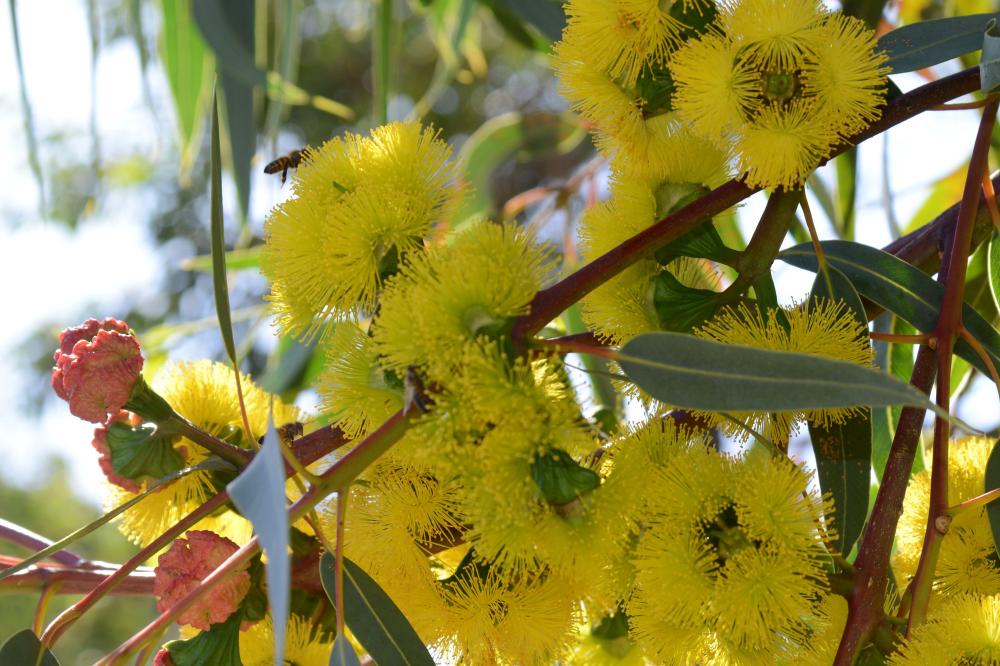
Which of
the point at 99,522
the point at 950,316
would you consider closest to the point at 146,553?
the point at 99,522

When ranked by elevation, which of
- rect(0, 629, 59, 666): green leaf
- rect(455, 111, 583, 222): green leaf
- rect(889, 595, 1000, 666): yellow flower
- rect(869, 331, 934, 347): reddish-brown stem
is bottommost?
rect(889, 595, 1000, 666): yellow flower

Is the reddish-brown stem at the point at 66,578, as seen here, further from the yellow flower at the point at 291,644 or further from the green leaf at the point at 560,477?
the green leaf at the point at 560,477

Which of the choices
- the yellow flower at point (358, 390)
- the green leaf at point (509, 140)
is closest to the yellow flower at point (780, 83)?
the yellow flower at point (358, 390)

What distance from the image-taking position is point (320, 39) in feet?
14.6

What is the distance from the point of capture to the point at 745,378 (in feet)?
1.99

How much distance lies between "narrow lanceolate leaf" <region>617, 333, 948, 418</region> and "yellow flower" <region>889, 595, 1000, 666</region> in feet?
0.60

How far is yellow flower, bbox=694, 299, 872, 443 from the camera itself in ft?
2.39

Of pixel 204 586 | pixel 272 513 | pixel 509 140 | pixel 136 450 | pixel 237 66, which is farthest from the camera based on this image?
pixel 509 140

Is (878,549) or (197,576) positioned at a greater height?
(197,576)

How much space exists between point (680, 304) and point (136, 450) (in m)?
0.44

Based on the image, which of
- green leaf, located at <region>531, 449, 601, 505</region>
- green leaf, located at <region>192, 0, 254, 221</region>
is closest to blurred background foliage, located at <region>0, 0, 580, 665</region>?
green leaf, located at <region>192, 0, 254, 221</region>

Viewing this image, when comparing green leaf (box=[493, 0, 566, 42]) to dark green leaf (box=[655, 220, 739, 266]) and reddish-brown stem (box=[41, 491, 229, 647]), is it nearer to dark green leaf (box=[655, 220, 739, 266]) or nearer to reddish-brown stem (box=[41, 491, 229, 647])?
dark green leaf (box=[655, 220, 739, 266])

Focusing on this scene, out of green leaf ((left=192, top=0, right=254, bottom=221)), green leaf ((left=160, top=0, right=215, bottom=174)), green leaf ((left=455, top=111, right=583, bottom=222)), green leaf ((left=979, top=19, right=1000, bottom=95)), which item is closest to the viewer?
green leaf ((left=979, top=19, right=1000, bottom=95))

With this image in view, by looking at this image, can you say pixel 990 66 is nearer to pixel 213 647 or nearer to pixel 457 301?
pixel 457 301
